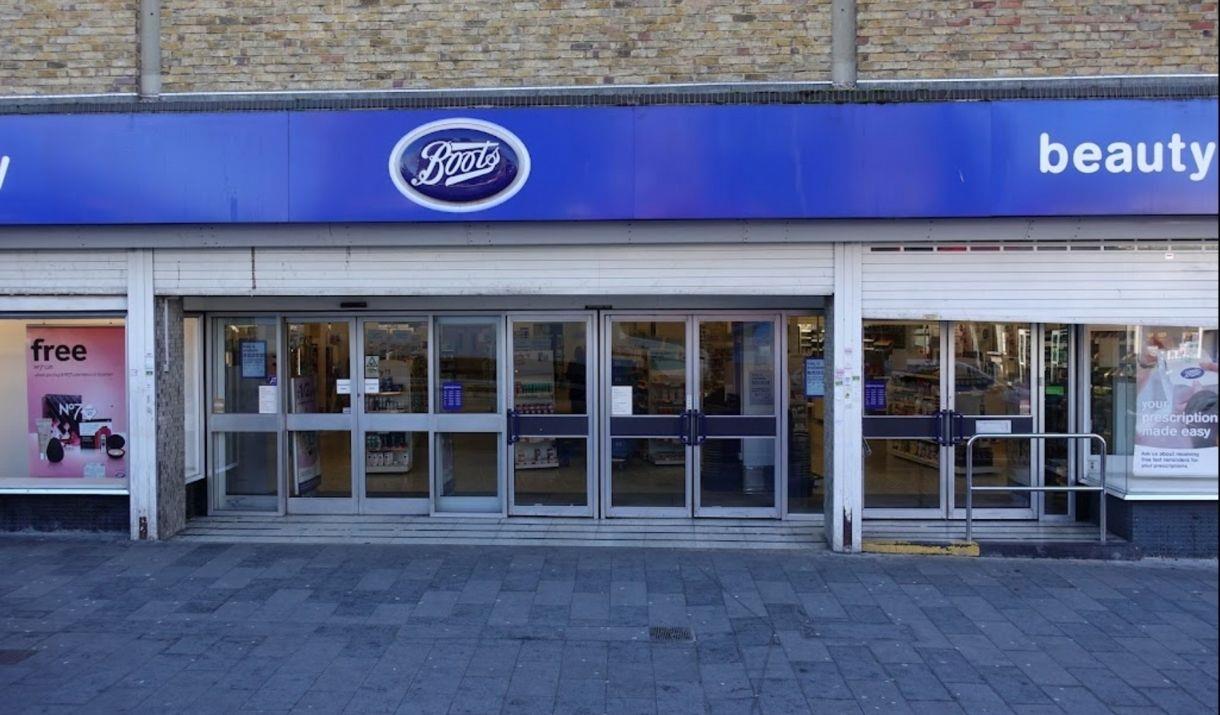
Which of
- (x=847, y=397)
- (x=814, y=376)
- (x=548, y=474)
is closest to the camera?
(x=847, y=397)

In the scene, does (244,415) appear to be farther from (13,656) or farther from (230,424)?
(13,656)

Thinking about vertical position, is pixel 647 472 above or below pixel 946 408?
below

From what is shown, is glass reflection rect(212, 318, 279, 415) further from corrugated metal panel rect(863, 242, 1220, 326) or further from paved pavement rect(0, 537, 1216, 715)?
corrugated metal panel rect(863, 242, 1220, 326)

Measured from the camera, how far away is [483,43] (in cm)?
808

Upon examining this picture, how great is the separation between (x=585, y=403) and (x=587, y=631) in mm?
3291

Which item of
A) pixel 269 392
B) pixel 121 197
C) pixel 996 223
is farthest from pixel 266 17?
pixel 996 223

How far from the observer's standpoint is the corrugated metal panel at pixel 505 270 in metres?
8.02

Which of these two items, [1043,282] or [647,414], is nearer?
[1043,282]

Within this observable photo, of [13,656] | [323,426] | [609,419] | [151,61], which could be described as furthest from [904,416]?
[151,61]

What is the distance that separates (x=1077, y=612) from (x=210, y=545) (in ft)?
23.6

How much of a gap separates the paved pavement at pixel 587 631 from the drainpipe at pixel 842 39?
421 cm

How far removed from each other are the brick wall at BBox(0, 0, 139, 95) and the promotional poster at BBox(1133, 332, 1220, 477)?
9.44m

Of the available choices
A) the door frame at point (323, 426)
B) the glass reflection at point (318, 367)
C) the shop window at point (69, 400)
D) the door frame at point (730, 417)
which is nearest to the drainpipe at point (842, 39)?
the door frame at point (730, 417)

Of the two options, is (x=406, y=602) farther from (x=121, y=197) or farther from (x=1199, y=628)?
(x=1199, y=628)
